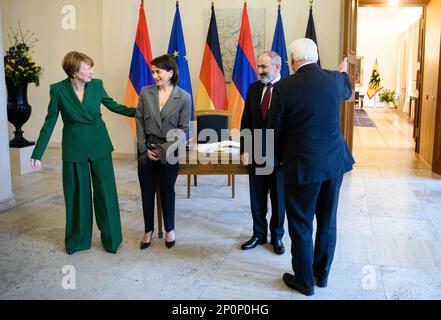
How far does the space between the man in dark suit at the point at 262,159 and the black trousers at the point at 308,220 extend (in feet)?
1.68

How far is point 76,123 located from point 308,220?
5.88 ft

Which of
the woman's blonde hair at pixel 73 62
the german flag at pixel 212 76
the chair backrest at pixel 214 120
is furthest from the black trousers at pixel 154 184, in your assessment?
the german flag at pixel 212 76

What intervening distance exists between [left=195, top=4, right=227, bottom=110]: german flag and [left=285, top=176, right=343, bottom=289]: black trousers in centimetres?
431

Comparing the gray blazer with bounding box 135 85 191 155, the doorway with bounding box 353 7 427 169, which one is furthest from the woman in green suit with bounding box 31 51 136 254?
the doorway with bounding box 353 7 427 169

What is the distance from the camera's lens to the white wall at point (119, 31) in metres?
7.02

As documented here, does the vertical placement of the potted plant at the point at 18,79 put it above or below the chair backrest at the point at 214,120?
above

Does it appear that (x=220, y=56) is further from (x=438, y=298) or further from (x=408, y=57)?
(x=408, y=57)

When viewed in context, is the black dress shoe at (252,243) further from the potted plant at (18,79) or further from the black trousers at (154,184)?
the potted plant at (18,79)

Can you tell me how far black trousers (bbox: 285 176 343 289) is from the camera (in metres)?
2.84

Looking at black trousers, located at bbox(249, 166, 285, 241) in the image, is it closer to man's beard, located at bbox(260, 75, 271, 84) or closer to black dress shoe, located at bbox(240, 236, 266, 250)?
black dress shoe, located at bbox(240, 236, 266, 250)

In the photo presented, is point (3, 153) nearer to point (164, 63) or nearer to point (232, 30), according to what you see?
point (164, 63)

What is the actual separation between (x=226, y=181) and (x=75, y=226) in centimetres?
267

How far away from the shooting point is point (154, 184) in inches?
146

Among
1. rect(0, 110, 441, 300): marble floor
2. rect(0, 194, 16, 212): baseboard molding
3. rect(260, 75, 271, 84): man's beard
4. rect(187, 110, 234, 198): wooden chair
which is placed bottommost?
rect(0, 110, 441, 300): marble floor
